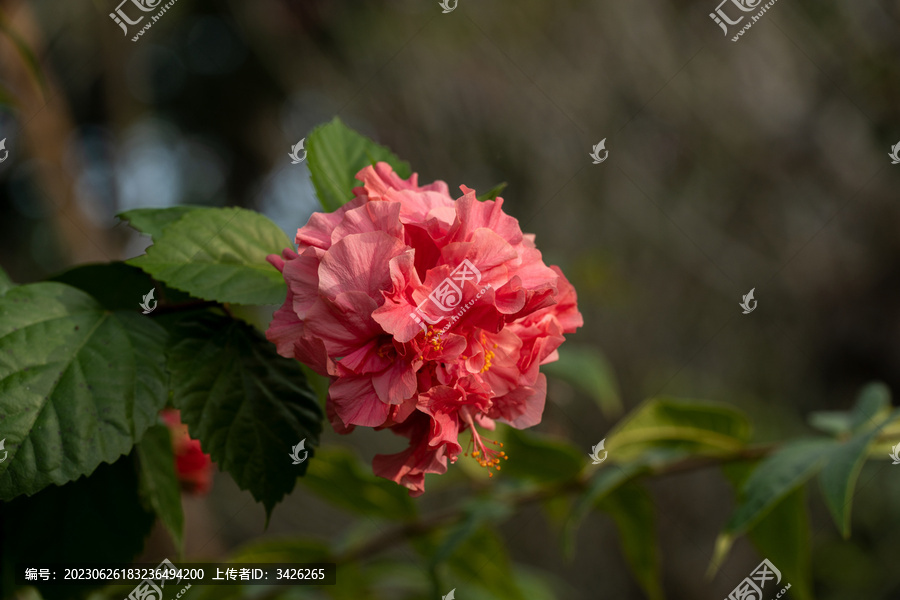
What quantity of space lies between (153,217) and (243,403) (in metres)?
0.30

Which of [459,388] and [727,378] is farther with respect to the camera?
[727,378]

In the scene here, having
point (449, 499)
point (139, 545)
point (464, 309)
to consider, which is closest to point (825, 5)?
point (449, 499)

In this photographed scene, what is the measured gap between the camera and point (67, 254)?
199 centimetres

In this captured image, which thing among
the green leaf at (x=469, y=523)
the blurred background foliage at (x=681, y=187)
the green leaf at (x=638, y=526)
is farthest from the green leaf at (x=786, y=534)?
the blurred background foliage at (x=681, y=187)

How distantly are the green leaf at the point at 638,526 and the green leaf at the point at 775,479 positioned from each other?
0.65 feet

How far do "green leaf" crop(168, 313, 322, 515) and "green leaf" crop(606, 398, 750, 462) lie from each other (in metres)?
0.72

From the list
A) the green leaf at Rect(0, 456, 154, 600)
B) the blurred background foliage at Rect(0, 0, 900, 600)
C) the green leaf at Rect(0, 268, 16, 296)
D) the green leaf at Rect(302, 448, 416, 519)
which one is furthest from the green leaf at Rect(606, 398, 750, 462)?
the blurred background foliage at Rect(0, 0, 900, 600)

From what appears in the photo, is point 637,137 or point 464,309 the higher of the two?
point 637,137

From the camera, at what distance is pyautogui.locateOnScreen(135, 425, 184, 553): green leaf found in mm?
862

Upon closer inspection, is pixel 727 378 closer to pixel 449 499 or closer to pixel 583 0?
pixel 449 499

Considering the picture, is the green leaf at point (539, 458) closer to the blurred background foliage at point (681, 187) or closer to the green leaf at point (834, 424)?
the green leaf at point (834, 424)

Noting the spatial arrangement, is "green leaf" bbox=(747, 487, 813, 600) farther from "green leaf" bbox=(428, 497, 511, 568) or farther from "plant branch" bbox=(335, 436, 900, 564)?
"green leaf" bbox=(428, 497, 511, 568)

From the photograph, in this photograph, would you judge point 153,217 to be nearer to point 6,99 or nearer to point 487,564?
point 6,99

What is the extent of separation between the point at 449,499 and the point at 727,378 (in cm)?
155
